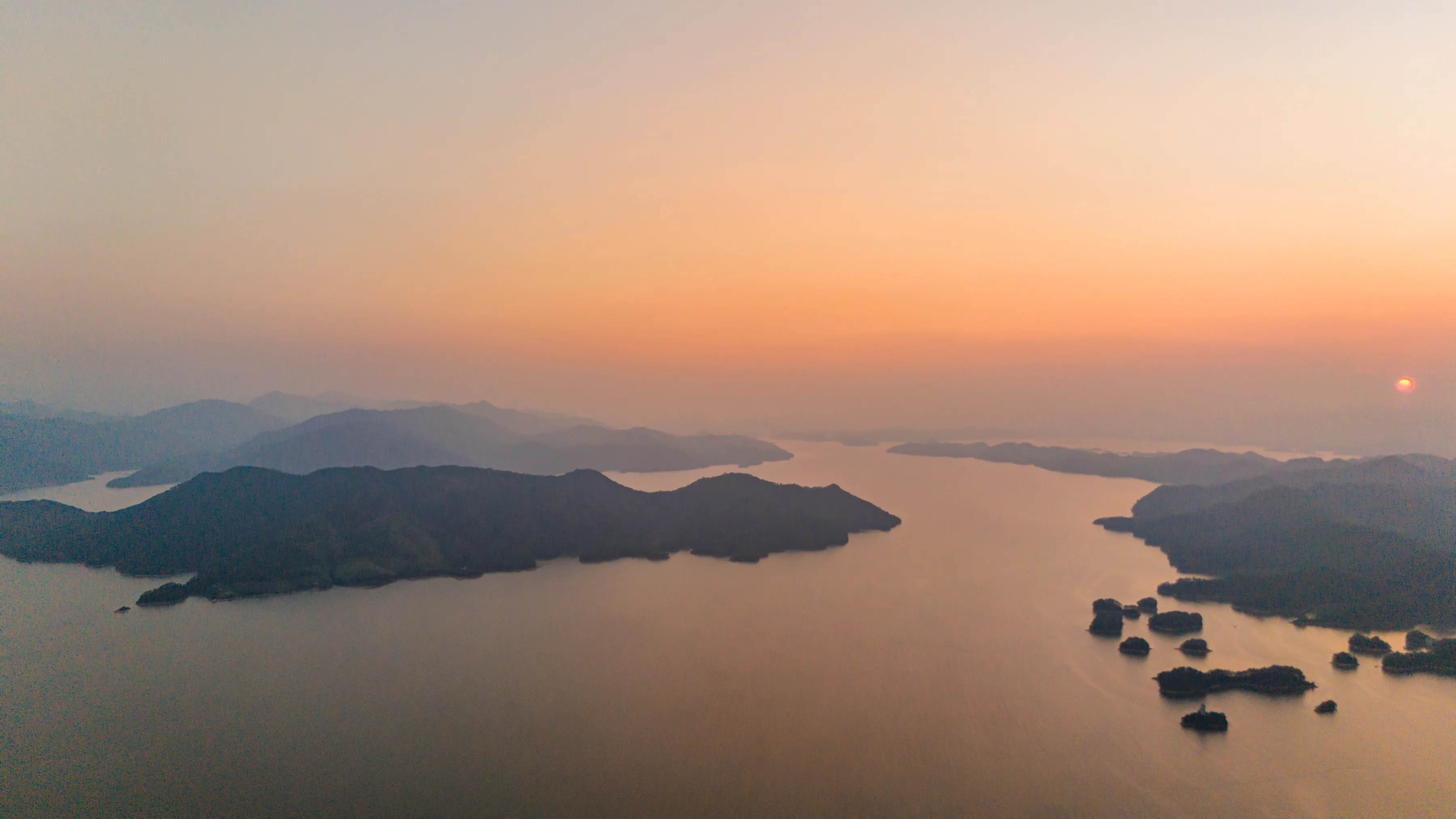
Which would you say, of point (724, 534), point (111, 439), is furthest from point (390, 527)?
point (111, 439)

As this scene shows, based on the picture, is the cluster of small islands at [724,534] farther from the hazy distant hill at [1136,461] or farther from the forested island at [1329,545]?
the hazy distant hill at [1136,461]

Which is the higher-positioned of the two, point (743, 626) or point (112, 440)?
point (112, 440)

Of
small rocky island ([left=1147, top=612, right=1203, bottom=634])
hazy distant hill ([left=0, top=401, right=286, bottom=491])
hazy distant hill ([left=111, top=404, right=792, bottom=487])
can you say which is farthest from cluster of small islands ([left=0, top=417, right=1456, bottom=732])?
A: hazy distant hill ([left=0, top=401, right=286, bottom=491])

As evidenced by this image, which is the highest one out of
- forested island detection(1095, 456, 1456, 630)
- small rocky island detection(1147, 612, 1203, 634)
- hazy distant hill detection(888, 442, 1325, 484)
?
hazy distant hill detection(888, 442, 1325, 484)

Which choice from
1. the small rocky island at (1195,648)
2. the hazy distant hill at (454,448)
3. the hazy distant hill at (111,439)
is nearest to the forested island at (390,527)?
the hazy distant hill at (454,448)

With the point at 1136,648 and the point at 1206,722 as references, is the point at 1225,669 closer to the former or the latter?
the point at 1136,648

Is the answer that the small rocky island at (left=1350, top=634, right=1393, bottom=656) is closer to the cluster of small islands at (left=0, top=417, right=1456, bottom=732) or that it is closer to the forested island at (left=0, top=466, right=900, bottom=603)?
the cluster of small islands at (left=0, top=417, right=1456, bottom=732)

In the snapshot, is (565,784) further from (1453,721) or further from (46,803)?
(1453,721)

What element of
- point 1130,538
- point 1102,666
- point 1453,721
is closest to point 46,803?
point 1102,666
